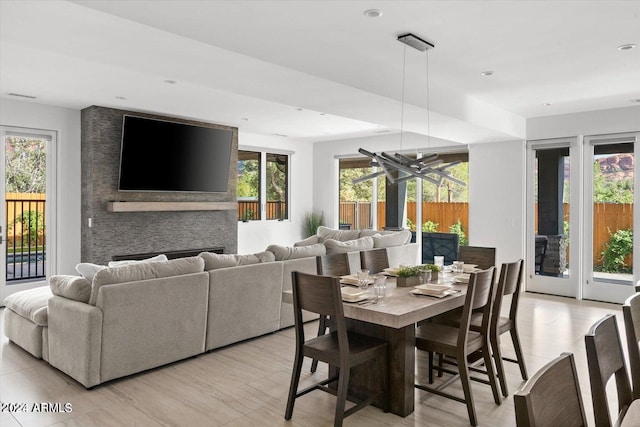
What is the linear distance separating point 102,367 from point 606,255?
6.50 meters

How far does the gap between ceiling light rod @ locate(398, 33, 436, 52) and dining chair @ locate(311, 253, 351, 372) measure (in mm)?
1864

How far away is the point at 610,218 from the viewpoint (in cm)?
644

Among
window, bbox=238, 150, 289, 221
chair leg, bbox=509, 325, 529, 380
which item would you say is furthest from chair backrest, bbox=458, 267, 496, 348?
window, bbox=238, 150, 289, 221

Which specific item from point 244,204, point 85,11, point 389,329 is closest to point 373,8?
point 85,11

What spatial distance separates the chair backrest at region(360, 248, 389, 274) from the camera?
4.25m

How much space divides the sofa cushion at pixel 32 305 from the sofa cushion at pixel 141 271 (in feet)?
2.30

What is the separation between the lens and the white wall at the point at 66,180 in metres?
6.43

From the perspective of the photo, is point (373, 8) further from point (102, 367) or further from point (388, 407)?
point (102, 367)

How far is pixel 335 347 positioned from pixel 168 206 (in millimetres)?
4923

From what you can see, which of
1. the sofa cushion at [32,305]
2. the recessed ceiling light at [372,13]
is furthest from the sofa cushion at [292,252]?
the recessed ceiling light at [372,13]

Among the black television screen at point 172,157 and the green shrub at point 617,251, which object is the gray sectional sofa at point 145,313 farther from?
the green shrub at point 617,251

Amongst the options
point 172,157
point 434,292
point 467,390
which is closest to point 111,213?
point 172,157

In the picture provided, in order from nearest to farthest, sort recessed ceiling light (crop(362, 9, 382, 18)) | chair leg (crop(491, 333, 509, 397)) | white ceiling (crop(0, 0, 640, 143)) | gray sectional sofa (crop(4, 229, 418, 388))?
1. white ceiling (crop(0, 0, 640, 143))
2. recessed ceiling light (crop(362, 9, 382, 18))
3. chair leg (crop(491, 333, 509, 397))
4. gray sectional sofa (crop(4, 229, 418, 388))

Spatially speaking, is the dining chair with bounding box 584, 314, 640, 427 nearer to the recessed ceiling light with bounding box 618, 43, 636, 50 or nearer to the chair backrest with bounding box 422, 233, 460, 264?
the recessed ceiling light with bounding box 618, 43, 636, 50
